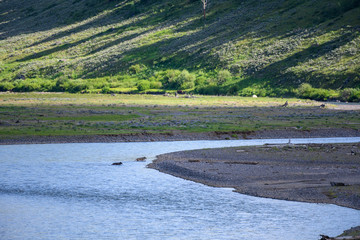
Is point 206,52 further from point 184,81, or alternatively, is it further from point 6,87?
point 6,87

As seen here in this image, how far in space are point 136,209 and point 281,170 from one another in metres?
9.90

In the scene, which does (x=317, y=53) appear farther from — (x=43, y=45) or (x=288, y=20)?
(x=43, y=45)

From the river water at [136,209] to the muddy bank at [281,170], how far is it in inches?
37.0

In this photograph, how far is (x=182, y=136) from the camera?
1775 inches

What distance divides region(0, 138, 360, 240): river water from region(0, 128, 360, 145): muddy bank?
32.8 feet

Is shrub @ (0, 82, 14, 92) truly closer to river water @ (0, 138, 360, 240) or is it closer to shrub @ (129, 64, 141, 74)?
shrub @ (129, 64, 141, 74)

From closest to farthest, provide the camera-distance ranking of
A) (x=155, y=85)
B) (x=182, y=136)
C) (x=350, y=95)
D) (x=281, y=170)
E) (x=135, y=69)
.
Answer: (x=281, y=170)
(x=182, y=136)
(x=350, y=95)
(x=155, y=85)
(x=135, y=69)

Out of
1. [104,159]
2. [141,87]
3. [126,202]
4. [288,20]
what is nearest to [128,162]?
[104,159]

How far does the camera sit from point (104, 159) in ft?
114

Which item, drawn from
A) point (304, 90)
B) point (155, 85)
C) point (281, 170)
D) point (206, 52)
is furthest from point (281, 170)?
point (206, 52)

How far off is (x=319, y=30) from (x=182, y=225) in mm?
103755

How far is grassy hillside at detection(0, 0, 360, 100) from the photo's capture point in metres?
100

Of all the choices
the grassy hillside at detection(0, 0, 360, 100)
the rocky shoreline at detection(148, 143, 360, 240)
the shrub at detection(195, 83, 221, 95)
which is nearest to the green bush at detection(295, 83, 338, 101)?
the grassy hillside at detection(0, 0, 360, 100)

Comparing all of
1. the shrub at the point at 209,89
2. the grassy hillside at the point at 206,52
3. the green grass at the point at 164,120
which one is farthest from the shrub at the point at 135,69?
the green grass at the point at 164,120
